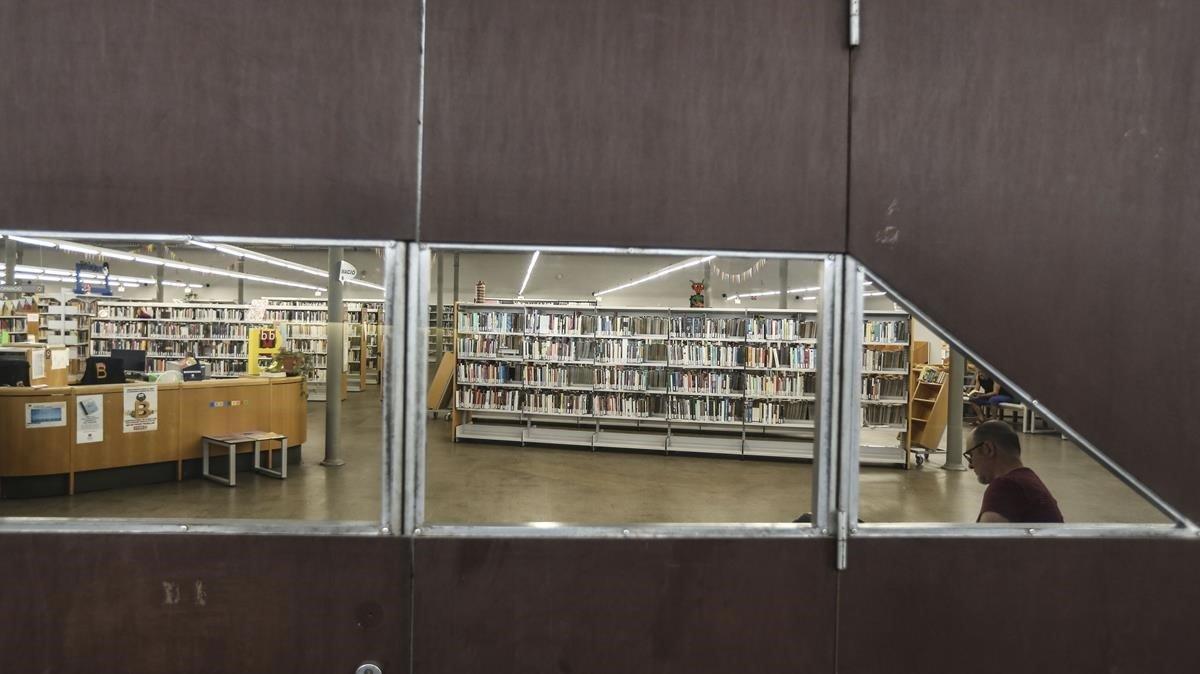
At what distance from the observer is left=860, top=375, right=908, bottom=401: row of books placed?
8570mm

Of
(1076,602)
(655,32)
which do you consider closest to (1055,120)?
(655,32)

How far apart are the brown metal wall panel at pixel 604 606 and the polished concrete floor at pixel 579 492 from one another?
3.01m

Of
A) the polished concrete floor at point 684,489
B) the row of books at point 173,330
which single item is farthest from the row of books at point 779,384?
the row of books at point 173,330

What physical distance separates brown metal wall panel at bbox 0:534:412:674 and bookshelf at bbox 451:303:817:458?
22.9ft

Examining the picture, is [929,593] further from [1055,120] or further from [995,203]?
[1055,120]

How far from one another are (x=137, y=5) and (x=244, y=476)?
6036 mm

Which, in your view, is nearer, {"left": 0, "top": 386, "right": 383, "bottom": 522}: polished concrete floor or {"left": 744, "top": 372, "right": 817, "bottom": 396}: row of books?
{"left": 0, "top": 386, "right": 383, "bottom": 522}: polished concrete floor

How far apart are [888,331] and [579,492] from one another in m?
5.00

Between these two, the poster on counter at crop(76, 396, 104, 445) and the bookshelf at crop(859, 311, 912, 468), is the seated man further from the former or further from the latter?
the poster on counter at crop(76, 396, 104, 445)

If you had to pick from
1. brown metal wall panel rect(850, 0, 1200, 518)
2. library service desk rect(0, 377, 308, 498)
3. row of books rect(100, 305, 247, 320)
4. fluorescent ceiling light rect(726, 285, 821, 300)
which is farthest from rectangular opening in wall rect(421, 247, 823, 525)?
fluorescent ceiling light rect(726, 285, 821, 300)

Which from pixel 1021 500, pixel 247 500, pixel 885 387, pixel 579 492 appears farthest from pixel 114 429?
pixel 885 387

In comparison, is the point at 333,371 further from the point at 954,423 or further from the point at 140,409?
the point at 954,423

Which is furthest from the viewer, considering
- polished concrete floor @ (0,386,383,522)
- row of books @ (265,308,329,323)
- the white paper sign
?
row of books @ (265,308,329,323)

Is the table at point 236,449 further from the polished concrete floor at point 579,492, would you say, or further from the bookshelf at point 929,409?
the bookshelf at point 929,409
